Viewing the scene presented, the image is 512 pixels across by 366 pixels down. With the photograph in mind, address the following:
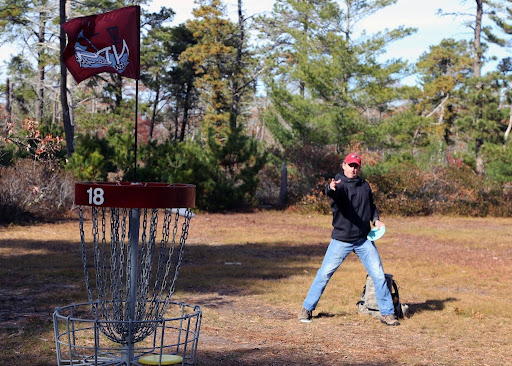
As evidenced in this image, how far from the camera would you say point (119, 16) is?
4387 millimetres

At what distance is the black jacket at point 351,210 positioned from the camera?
7273 millimetres

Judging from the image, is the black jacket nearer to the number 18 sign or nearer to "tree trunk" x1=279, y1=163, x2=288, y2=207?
the number 18 sign

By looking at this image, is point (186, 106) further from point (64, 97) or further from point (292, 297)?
point (292, 297)

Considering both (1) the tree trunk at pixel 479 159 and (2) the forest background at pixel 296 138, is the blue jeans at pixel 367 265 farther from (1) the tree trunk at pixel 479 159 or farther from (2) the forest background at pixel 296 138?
(1) the tree trunk at pixel 479 159

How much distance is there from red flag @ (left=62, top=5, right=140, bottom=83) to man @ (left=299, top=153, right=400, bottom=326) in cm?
343

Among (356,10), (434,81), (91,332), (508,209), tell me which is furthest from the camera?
(434,81)

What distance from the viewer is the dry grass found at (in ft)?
19.9

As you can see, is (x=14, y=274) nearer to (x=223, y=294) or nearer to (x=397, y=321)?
(x=223, y=294)

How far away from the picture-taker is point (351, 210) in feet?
24.1

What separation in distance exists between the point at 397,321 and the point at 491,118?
69.4 ft

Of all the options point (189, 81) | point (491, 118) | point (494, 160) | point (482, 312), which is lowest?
→ point (482, 312)

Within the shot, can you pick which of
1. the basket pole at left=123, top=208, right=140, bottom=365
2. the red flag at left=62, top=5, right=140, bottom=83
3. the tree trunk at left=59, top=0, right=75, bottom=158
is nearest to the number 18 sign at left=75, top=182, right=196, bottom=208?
the basket pole at left=123, top=208, right=140, bottom=365

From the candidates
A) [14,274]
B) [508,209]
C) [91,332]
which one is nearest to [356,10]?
[508,209]

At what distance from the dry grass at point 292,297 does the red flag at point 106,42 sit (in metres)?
2.54
